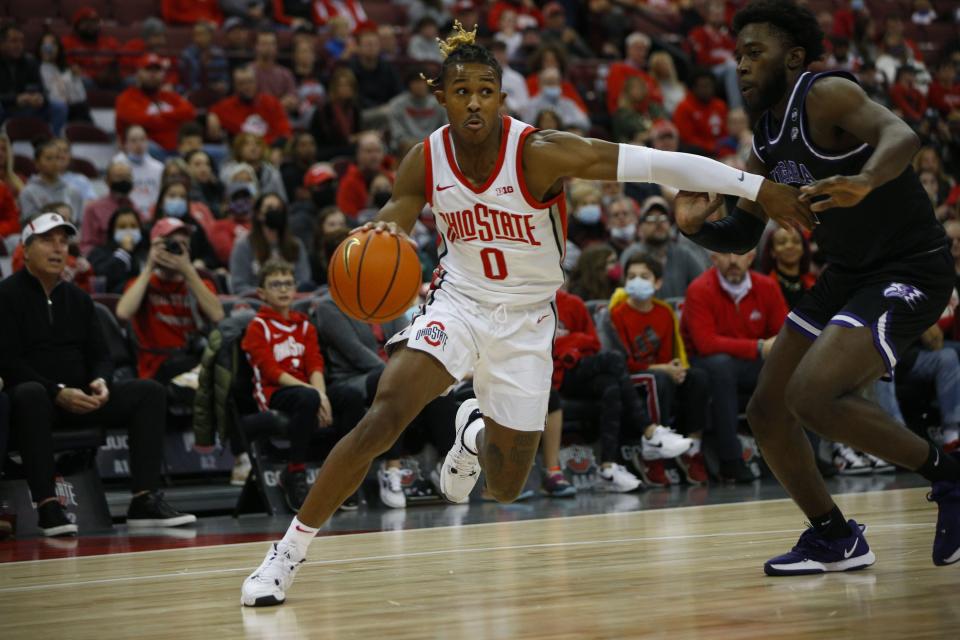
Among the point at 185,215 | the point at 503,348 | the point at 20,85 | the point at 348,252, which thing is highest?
the point at 20,85

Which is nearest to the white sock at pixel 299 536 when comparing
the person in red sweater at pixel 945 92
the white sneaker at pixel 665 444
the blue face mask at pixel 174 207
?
the white sneaker at pixel 665 444

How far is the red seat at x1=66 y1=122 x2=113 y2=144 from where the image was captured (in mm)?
11648

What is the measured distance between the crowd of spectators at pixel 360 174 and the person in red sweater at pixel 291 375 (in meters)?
0.02

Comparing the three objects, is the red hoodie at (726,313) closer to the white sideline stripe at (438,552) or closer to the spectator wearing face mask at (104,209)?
the white sideline stripe at (438,552)

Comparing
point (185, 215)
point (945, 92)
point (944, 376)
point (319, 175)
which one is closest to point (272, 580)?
point (185, 215)

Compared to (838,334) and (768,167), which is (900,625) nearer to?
(838,334)

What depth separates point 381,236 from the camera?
14.4ft

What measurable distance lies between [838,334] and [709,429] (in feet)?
16.1

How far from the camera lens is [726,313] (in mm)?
8945

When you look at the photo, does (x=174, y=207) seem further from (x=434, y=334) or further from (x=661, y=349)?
(x=434, y=334)

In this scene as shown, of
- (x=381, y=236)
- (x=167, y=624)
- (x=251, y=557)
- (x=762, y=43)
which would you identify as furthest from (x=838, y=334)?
(x=251, y=557)

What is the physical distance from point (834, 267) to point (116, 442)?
513cm

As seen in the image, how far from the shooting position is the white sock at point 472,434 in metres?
5.12

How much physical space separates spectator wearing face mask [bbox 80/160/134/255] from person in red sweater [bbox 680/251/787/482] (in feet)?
14.6
